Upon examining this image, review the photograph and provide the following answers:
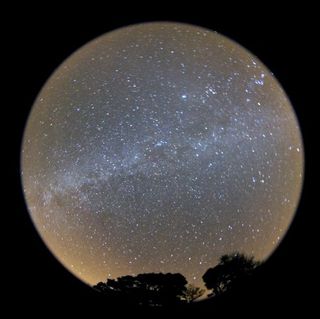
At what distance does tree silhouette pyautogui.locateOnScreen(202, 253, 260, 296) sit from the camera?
3.42m

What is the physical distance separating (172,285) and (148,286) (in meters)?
0.17

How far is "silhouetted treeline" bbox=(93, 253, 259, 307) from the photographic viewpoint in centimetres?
339

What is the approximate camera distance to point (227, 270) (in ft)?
11.3

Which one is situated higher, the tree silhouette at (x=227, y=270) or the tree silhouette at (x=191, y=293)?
the tree silhouette at (x=227, y=270)

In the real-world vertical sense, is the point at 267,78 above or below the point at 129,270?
above

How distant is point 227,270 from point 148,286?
1.85 feet

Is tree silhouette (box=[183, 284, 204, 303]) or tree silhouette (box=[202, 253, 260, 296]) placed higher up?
tree silhouette (box=[202, 253, 260, 296])

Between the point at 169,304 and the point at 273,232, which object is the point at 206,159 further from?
the point at 169,304

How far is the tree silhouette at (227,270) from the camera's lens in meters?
3.42

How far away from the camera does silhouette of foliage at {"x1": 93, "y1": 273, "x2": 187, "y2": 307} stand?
339 centimetres

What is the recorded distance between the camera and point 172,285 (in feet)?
11.1

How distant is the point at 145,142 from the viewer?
3.47 metres

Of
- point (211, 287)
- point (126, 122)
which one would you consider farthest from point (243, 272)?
point (126, 122)

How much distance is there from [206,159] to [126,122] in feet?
2.06
